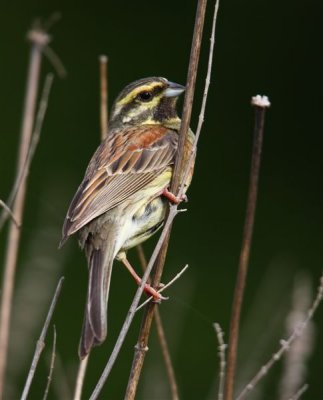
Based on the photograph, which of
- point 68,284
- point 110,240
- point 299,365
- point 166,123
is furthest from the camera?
point 68,284

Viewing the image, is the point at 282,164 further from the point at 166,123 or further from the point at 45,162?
the point at 166,123

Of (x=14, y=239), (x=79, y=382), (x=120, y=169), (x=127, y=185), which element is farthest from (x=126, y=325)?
(x=120, y=169)

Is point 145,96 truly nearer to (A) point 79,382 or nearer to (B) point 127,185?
(B) point 127,185

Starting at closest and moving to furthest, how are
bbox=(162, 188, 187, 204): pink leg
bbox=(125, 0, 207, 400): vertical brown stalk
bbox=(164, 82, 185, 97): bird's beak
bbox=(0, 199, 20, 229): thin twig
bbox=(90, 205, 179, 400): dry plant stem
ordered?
bbox=(90, 205, 179, 400): dry plant stem < bbox=(125, 0, 207, 400): vertical brown stalk < bbox=(0, 199, 20, 229): thin twig < bbox=(162, 188, 187, 204): pink leg < bbox=(164, 82, 185, 97): bird's beak

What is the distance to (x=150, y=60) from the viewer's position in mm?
7539

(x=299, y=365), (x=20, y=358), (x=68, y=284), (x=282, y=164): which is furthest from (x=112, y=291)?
(x=299, y=365)

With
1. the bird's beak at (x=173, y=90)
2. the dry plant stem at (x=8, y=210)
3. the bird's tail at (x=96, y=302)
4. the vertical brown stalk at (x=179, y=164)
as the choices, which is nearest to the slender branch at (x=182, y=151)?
the vertical brown stalk at (x=179, y=164)

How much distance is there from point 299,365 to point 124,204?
2.73 ft

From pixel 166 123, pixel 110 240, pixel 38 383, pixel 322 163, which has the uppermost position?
pixel 166 123

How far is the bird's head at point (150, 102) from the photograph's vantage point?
12.9 ft

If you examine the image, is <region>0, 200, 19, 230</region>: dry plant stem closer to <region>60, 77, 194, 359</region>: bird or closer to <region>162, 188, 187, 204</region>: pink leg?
<region>60, 77, 194, 359</region>: bird

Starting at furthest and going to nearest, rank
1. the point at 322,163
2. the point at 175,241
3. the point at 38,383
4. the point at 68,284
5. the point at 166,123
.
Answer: the point at 322,163 → the point at 175,241 → the point at 68,284 → the point at 38,383 → the point at 166,123

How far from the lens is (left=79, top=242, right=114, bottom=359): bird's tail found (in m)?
2.96

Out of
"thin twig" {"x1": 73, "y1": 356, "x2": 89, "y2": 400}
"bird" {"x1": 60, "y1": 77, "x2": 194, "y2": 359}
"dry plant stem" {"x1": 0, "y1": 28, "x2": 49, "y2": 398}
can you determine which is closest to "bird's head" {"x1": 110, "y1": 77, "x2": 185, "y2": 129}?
"bird" {"x1": 60, "y1": 77, "x2": 194, "y2": 359}
